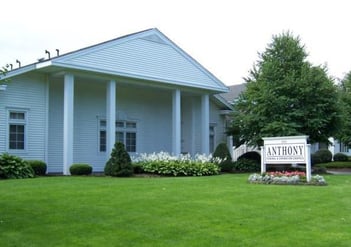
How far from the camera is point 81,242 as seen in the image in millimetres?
6594

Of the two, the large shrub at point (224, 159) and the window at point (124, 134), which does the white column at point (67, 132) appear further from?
the large shrub at point (224, 159)

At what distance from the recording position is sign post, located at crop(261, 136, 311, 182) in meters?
15.8

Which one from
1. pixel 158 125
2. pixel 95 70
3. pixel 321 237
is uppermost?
pixel 95 70

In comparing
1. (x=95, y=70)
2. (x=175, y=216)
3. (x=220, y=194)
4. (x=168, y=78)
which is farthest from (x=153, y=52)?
(x=175, y=216)

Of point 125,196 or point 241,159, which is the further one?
point 241,159

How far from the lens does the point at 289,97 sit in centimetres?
2372

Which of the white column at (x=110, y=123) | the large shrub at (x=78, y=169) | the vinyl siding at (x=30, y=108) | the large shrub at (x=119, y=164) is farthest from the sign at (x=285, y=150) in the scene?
the vinyl siding at (x=30, y=108)

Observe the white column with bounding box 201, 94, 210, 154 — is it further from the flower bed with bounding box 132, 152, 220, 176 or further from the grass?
the grass

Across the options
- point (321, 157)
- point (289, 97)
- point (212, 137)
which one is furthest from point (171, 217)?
point (321, 157)

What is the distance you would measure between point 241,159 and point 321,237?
1874cm

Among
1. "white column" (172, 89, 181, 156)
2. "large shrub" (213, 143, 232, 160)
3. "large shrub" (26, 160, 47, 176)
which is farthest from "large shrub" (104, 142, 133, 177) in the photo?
"large shrub" (213, 143, 232, 160)

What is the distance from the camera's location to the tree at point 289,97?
2317cm

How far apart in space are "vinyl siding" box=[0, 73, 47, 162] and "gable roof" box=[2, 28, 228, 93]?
848 millimetres

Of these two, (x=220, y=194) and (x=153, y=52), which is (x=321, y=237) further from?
(x=153, y=52)
